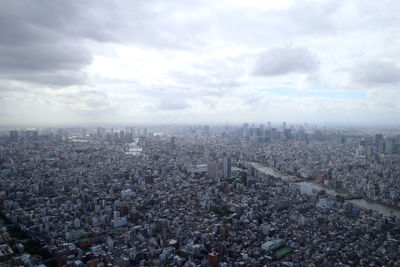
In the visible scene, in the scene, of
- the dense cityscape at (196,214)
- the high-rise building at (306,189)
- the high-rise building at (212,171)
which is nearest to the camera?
the dense cityscape at (196,214)

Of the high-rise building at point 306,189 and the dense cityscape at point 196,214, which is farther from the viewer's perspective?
the high-rise building at point 306,189

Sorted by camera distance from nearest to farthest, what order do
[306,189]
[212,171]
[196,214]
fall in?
[196,214] → [306,189] → [212,171]

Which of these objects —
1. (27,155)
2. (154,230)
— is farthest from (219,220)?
(27,155)

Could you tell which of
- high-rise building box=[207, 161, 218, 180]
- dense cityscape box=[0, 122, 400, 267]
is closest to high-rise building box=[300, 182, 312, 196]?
dense cityscape box=[0, 122, 400, 267]

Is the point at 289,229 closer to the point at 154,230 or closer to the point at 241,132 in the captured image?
the point at 154,230

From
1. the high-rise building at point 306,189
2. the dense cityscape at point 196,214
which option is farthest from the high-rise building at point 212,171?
the high-rise building at point 306,189

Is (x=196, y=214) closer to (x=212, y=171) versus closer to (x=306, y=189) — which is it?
(x=306, y=189)

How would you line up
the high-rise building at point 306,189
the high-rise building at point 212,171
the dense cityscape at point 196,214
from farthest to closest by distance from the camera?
the high-rise building at point 212,171, the high-rise building at point 306,189, the dense cityscape at point 196,214

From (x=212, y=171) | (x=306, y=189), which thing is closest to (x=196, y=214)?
(x=306, y=189)

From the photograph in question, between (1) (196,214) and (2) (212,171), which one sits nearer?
(1) (196,214)

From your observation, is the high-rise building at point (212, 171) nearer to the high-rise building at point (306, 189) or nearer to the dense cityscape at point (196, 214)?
the dense cityscape at point (196, 214)
